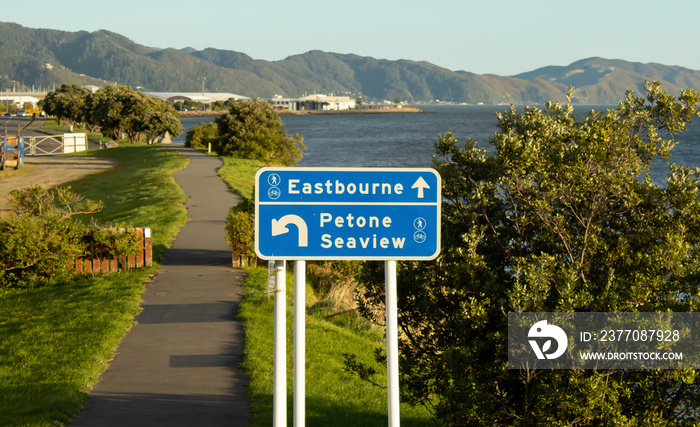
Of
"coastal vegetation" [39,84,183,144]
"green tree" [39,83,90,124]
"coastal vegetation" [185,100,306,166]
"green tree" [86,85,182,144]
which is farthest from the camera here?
"green tree" [39,83,90,124]

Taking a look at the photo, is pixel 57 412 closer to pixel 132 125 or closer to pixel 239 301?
pixel 239 301

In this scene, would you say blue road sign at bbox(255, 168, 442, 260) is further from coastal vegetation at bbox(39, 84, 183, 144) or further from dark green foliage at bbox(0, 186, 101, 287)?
coastal vegetation at bbox(39, 84, 183, 144)

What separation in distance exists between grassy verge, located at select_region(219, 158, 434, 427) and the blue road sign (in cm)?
408

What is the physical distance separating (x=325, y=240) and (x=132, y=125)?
67.0m

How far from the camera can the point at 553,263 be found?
18.3 feet

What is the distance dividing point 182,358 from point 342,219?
6.11 meters

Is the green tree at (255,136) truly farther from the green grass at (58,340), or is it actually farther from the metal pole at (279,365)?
the metal pole at (279,365)

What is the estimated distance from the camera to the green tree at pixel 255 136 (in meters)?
47.0

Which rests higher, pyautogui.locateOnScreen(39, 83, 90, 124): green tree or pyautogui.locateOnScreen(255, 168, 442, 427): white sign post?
pyautogui.locateOnScreen(39, 83, 90, 124): green tree

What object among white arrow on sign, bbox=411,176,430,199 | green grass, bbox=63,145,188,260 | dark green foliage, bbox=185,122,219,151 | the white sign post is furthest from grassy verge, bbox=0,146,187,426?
dark green foliage, bbox=185,122,219,151

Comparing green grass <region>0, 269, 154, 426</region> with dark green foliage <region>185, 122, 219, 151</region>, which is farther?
dark green foliage <region>185, 122, 219, 151</region>

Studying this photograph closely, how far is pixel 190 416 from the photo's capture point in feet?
25.1

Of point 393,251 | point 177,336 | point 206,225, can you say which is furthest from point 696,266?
point 206,225

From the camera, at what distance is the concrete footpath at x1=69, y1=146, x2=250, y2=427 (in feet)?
25.4
